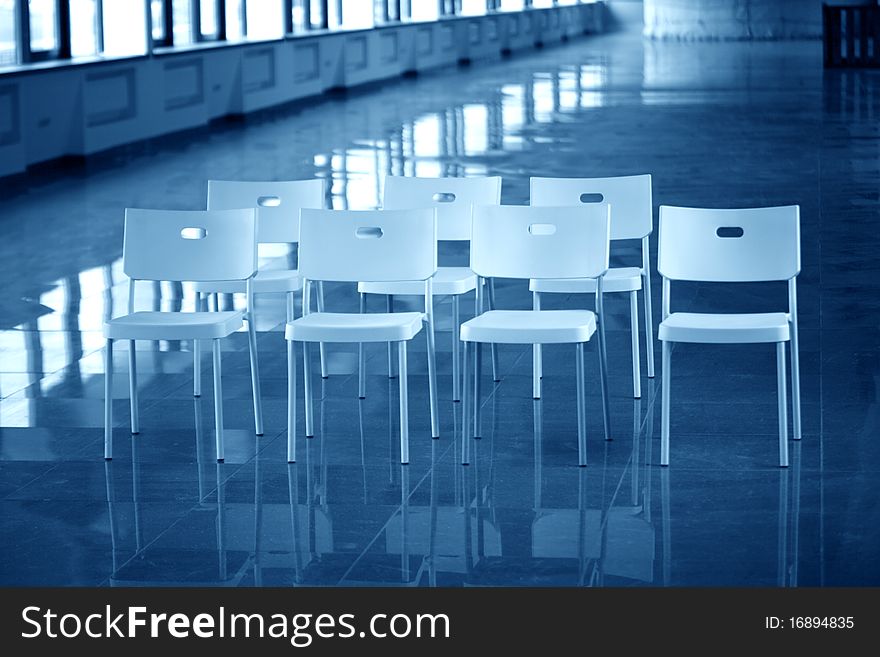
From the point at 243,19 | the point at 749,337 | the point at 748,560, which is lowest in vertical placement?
the point at 748,560

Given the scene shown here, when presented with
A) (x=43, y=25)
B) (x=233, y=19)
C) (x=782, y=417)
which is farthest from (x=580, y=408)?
(x=233, y=19)

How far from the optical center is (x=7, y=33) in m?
12.7

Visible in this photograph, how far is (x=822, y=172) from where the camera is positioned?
470 inches

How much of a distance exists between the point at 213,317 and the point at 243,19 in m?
14.3

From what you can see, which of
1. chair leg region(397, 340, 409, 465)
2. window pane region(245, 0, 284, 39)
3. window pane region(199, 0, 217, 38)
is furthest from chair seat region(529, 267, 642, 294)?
window pane region(245, 0, 284, 39)

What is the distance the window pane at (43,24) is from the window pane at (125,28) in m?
0.98

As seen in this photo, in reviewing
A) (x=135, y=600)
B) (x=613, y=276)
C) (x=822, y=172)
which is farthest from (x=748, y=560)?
(x=822, y=172)

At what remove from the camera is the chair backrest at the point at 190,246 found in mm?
5078

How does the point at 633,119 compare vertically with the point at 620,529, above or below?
above

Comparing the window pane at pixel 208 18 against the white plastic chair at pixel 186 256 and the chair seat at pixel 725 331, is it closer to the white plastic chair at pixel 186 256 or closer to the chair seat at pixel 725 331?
the white plastic chair at pixel 186 256

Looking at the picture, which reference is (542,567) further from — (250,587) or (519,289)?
(519,289)

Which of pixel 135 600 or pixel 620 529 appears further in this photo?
pixel 620 529

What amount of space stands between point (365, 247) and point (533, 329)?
0.75m

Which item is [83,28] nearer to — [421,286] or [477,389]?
[421,286]
